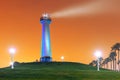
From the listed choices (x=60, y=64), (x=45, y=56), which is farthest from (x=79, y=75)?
(x=45, y=56)

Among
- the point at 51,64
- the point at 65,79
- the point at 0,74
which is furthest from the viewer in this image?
the point at 51,64

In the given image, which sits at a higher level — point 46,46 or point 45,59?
point 46,46

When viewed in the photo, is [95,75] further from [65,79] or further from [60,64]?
[60,64]

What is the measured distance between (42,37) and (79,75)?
247ft

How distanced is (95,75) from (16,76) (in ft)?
50.3

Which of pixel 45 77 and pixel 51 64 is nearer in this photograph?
pixel 45 77

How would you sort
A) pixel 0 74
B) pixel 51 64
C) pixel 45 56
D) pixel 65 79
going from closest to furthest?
pixel 65 79 < pixel 0 74 < pixel 51 64 < pixel 45 56

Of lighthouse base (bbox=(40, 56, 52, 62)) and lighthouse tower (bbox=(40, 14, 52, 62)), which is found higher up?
lighthouse tower (bbox=(40, 14, 52, 62))

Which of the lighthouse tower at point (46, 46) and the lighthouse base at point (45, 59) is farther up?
the lighthouse tower at point (46, 46)

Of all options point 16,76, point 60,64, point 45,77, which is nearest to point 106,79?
point 45,77

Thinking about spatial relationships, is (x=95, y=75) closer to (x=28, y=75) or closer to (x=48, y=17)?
(x=28, y=75)

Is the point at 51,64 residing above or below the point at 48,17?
below

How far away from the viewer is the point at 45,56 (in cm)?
15650

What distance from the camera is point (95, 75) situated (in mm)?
85562
